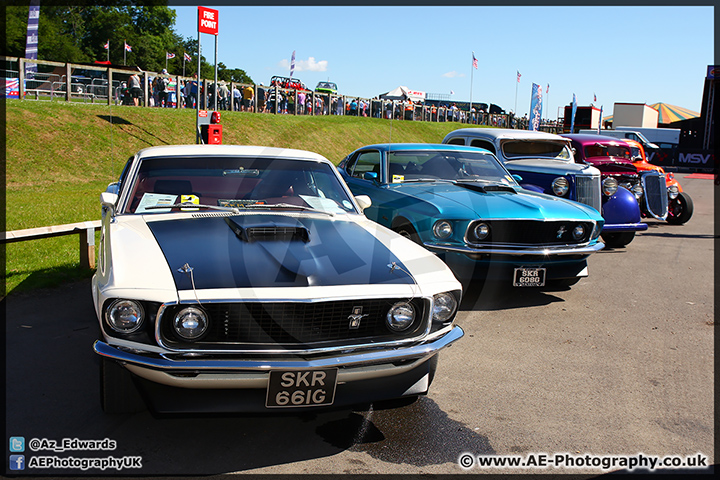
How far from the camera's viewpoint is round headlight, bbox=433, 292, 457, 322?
11.3 ft

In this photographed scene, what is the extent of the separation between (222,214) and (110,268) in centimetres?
108

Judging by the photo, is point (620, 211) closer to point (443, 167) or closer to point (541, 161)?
point (541, 161)

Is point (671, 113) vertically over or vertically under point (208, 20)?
over

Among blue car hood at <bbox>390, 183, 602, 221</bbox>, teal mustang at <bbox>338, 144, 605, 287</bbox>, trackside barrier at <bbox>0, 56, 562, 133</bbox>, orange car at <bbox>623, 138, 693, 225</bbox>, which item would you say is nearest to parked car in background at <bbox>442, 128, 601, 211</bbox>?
blue car hood at <bbox>390, 183, 602, 221</bbox>

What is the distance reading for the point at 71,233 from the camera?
6801 mm

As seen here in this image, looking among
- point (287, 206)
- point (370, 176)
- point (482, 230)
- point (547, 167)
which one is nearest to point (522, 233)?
point (482, 230)

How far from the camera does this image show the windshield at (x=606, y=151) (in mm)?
12219

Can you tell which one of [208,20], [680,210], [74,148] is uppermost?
[208,20]

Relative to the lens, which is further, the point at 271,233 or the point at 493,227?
the point at 493,227

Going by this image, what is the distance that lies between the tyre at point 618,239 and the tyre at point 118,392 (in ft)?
29.0

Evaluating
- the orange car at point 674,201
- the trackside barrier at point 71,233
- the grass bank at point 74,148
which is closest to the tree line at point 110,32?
the grass bank at point 74,148

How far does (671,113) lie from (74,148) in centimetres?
5536

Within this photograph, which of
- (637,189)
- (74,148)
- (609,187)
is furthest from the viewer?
(74,148)

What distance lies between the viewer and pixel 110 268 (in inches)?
128
